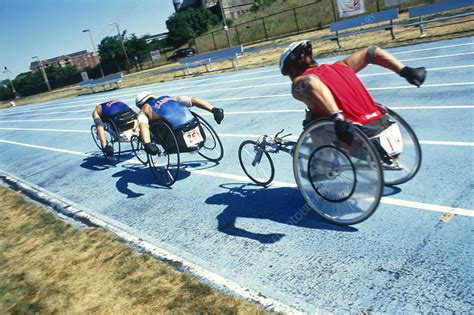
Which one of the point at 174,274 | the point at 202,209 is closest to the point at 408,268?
the point at 174,274

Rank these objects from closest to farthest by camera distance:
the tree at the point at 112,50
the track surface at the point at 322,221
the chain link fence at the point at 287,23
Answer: the track surface at the point at 322,221 → the chain link fence at the point at 287,23 → the tree at the point at 112,50

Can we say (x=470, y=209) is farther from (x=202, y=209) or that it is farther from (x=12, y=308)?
(x=12, y=308)

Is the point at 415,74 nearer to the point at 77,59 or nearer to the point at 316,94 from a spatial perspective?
the point at 316,94

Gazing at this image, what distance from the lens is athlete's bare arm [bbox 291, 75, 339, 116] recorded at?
3.35 metres

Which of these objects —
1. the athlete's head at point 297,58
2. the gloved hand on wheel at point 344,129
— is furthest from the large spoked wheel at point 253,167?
the gloved hand on wheel at point 344,129

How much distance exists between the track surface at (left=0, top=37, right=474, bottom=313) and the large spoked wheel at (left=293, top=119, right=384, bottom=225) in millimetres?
256

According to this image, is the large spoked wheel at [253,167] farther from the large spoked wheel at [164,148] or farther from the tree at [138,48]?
the tree at [138,48]

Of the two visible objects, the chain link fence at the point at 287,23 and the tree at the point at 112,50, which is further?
the tree at the point at 112,50

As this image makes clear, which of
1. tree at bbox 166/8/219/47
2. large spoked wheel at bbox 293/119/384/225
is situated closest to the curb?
large spoked wheel at bbox 293/119/384/225

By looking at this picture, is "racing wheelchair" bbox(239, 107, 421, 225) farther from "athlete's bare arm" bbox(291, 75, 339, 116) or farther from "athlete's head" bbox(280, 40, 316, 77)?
"athlete's head" bbox(280, 40, 316, 77)

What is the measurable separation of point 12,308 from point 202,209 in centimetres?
253

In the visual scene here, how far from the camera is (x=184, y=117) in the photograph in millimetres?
6211

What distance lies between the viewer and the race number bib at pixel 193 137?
617 centimetres

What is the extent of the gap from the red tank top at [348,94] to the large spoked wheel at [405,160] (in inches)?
20.6
